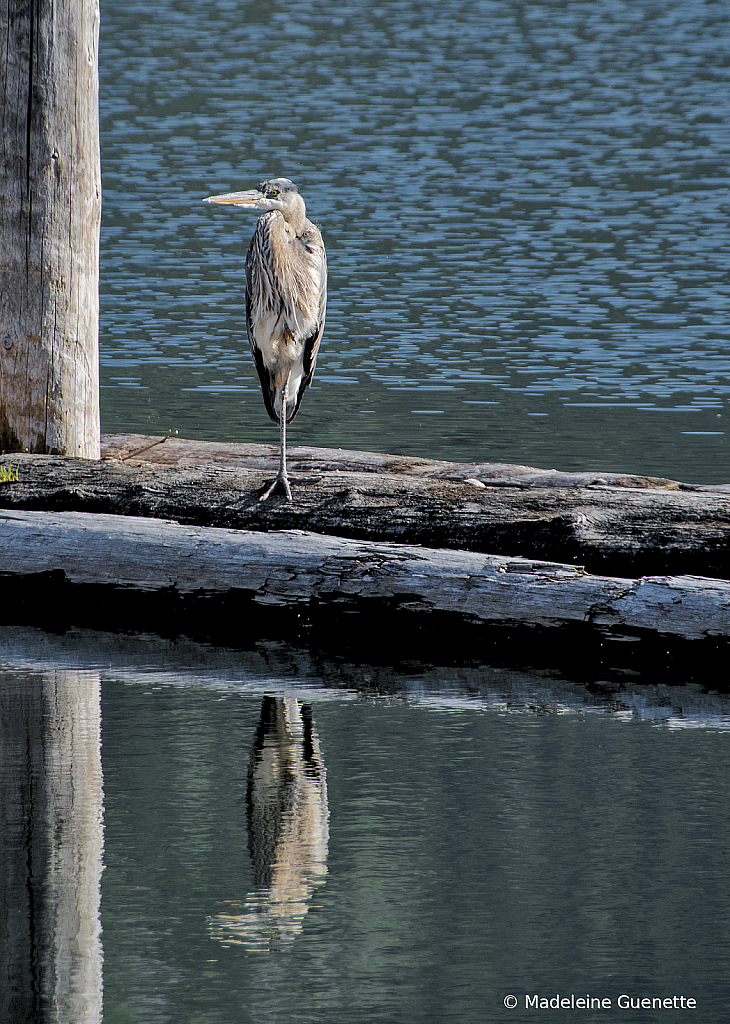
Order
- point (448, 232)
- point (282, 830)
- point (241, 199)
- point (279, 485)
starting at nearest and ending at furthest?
1. point (282, 830)
2. point (279, 485)
3. point (241, 199)
4. point (448, 232)

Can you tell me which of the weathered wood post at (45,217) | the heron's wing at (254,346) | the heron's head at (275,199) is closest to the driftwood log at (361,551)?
the weathered wood post at (45,217)

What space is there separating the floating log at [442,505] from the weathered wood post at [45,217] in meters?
0.48

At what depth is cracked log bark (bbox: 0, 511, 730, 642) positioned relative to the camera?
5469mm

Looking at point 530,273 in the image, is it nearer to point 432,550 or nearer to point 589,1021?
point 432,550

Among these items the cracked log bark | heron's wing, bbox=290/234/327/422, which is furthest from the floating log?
heron's wing, bbox=290/234/327/422

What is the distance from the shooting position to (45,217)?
7.42 meters

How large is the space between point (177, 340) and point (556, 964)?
433 inches

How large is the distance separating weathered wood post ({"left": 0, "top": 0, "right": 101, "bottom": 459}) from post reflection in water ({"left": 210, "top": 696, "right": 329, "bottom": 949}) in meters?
2.91

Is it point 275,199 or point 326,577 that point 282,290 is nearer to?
point 275,199

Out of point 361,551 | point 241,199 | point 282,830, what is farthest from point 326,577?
point 241,199

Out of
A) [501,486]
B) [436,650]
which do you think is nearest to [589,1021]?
[436,650]

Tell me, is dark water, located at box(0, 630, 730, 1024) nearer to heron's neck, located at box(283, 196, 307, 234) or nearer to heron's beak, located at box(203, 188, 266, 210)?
heron's beak, located at box(203, 188, 266, 210)

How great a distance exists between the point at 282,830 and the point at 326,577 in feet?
6.36

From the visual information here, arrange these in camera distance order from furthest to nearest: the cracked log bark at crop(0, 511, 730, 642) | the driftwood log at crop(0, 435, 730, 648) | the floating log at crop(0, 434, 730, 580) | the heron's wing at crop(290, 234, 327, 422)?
the heron's wing at crop(290, 234, 327, 422) < the floating log at crop(0, 434, 730, 580) < the driftwood log at crop(0, 435, 730, 648) < the cracked log bark at crop(0, 511, 730, 642)
